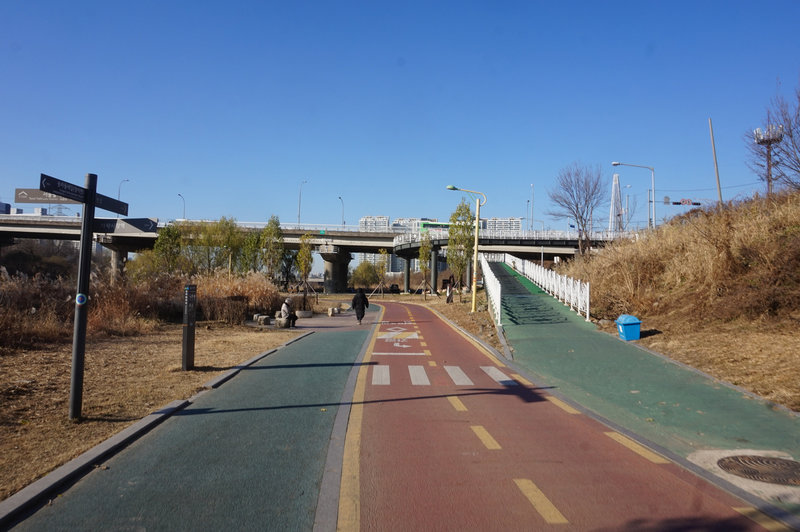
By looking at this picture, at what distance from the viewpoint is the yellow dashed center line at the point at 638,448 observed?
5.84m

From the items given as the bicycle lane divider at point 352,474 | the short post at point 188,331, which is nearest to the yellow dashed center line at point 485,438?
the bicycle lane divider at point 352,474

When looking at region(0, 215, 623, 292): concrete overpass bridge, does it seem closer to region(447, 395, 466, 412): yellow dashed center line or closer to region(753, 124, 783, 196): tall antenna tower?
region(753, 124, 783, 196): tall antenna tower

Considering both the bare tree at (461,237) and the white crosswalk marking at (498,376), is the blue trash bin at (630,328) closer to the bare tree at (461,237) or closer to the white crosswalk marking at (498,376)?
the white crosswalk marking at (498,376)

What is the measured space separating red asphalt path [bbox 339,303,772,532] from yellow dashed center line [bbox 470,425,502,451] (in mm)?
12

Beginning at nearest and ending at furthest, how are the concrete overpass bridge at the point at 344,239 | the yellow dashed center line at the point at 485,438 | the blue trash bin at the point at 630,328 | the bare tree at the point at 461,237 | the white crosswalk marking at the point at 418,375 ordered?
1. the yellow dashed center line at the point at 485,438
2. the white crosswalk marking at the point at 418,375
3. the blue trash bin at the point at 630,328
4. the bare tree at the point at 461,237
5. the concrete overpass bridge at the point at 344,239

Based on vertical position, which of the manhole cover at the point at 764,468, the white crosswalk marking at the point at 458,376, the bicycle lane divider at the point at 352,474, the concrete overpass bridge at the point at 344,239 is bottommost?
the bicycle lane divider at the point at 352,474

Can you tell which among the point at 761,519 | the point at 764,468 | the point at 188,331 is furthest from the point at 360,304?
the point at 761,519

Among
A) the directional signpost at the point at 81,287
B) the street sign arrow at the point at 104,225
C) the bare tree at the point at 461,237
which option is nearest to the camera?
the directional signpost at the point at 81,287

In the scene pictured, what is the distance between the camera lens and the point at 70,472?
15.7 ft

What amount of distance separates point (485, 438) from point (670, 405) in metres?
3.77

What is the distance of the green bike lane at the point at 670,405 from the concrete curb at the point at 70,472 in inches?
231

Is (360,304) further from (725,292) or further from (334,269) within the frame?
(334,269)

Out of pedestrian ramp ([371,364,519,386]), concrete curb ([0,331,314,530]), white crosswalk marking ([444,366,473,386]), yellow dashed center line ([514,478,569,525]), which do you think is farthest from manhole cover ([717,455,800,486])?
concrete curb ([0,331,314,530])

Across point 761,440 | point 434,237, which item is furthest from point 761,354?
point 434,237
